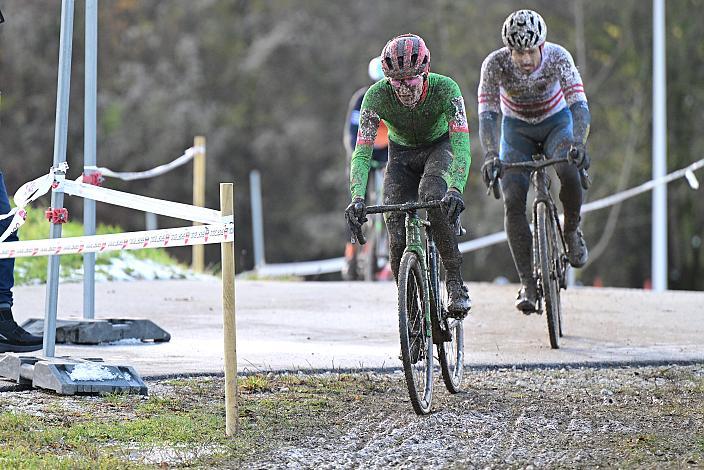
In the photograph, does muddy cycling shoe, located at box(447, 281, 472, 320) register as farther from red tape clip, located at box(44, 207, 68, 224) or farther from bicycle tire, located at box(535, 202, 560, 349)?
red tape clip, located at box(44, 207, 68, 224)

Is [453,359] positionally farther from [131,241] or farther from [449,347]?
[131,241]

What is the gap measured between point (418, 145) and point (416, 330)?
112 cm

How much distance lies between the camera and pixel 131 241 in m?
6.69

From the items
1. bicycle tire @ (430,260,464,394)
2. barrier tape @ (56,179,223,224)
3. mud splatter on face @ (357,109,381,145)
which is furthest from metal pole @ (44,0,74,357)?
bicycle tire @ (430,260,464,394)

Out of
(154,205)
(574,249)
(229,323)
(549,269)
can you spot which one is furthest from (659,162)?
(229,323)

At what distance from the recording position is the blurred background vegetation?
122ft

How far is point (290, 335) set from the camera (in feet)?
34.3

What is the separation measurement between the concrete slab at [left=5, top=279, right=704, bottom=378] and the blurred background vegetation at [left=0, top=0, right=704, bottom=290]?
21.7 m

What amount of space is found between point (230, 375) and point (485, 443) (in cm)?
118

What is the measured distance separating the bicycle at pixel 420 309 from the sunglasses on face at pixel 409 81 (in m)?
0.64

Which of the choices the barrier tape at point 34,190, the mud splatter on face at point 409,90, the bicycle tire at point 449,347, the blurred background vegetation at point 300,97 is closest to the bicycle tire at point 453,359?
the bicycle tire at point 449,347

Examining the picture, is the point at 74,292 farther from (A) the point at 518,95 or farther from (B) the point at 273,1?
(B) the point at 273,1

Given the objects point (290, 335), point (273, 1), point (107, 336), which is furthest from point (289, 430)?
point (273, 1)

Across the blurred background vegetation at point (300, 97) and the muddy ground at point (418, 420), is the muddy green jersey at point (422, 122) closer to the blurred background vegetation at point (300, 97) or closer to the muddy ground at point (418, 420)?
the muddy ground at point (418, 420)
